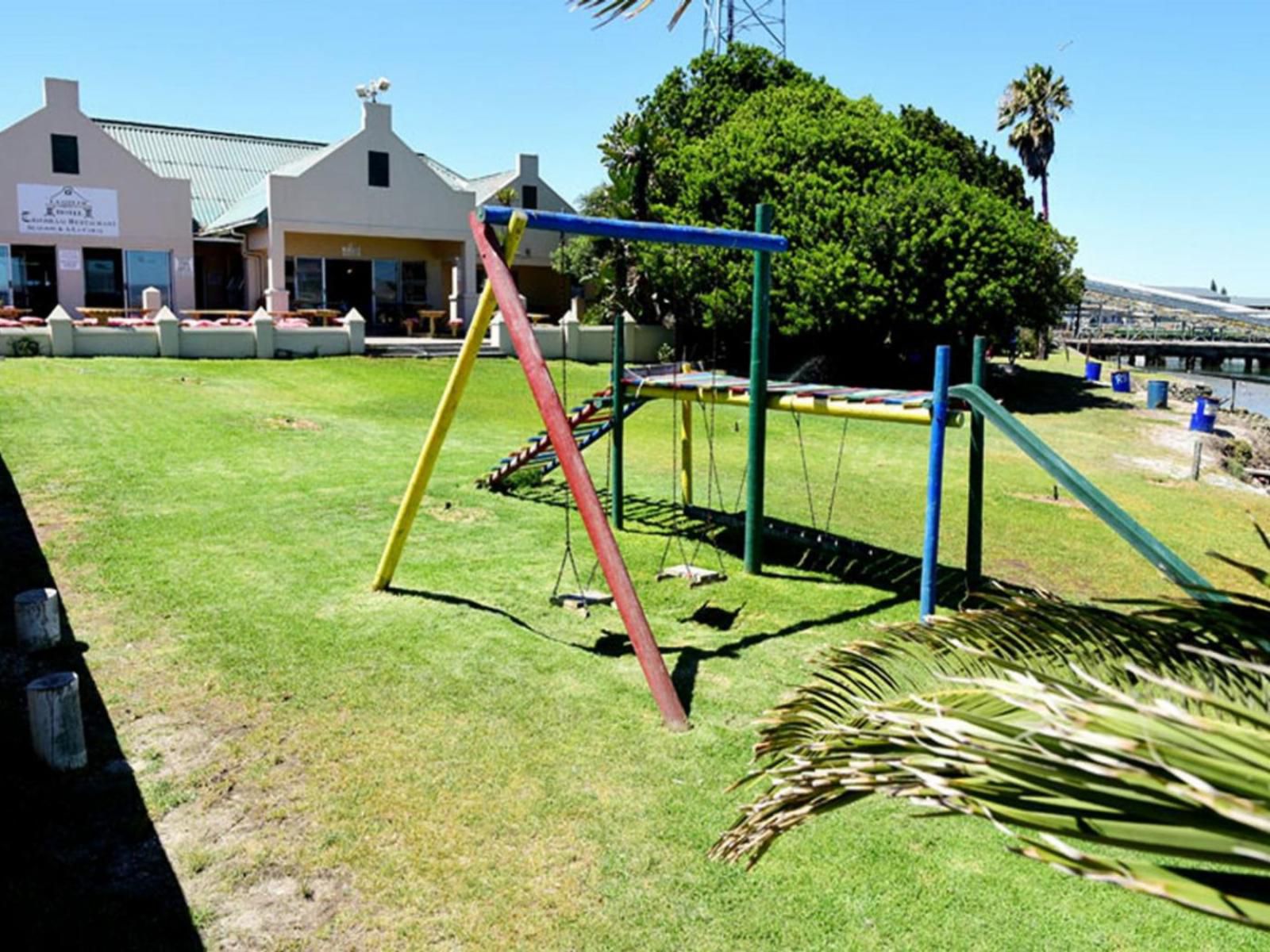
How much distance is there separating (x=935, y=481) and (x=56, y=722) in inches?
248

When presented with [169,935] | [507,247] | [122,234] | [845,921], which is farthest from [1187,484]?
[122,234]

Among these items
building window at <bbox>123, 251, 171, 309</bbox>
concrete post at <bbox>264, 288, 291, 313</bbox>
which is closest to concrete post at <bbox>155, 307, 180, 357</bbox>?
concrete post at <bbox>264, 288, 291, 313</bbox>

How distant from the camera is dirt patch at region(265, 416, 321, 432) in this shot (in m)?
18.0

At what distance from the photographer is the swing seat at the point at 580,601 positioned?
874cm

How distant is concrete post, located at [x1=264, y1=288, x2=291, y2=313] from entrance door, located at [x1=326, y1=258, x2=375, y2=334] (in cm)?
335

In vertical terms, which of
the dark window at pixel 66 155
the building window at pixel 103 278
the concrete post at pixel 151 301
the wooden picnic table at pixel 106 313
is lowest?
the wooden picnic table at pixel 106 313

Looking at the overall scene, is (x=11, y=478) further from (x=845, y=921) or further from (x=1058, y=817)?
(x=1058, y=817)

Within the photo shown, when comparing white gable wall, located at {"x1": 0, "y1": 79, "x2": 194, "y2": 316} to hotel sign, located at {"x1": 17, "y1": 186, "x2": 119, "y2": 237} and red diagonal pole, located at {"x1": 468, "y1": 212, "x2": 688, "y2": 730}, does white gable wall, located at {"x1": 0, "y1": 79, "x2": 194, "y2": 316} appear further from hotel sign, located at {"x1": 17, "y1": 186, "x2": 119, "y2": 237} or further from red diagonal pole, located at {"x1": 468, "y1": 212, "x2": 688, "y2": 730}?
red diagonal pole, located at {"x1": 468, "y1": 212, "x2": 688, "y2": 730}

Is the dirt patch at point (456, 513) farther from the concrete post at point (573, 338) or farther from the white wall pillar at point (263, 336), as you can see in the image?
the concrete post at point (573, 338)

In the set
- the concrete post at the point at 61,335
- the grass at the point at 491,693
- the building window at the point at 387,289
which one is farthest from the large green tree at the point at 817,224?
the concrete post at the point at 61,335

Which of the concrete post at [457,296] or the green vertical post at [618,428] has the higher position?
the concrete post at [457,296]

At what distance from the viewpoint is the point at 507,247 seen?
7.72 metres

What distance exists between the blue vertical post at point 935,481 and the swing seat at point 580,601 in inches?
104

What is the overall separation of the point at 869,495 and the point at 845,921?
11121 mm
